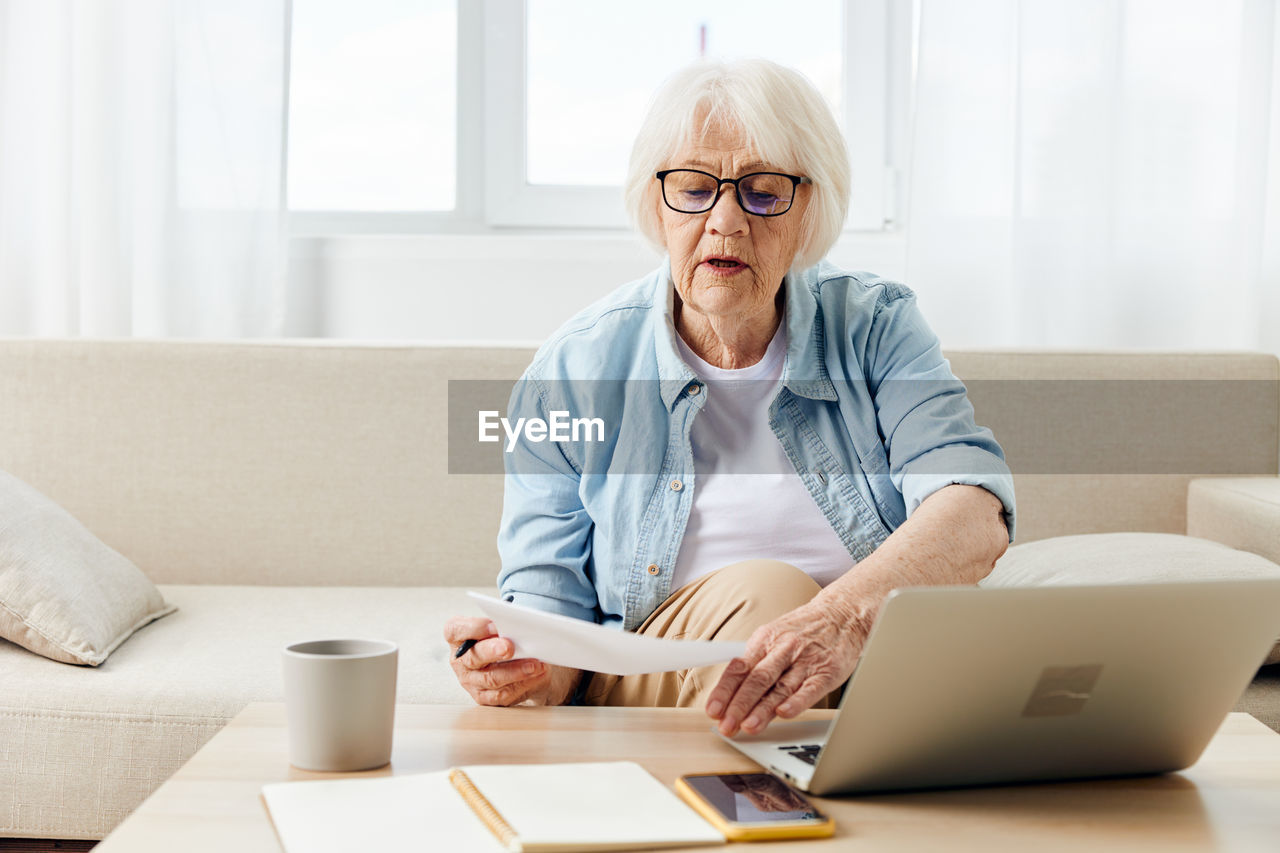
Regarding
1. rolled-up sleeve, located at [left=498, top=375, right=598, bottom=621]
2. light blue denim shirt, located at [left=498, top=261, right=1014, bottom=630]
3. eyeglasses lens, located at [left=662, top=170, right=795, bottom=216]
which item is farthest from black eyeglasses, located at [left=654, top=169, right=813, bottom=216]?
rolled-up sleeve, located at [left=498, top=375, right=598, bottom=621]

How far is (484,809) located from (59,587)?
1.05m

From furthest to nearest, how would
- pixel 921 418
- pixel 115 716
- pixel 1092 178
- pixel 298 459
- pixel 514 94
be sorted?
pixel 514 94, pixel 1092 178, pixel 298 459, pixel 115 716, pixel 921 418

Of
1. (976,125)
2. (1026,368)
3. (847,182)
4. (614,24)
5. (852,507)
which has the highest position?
(614,24)

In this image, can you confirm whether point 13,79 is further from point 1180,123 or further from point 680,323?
point 1180,123

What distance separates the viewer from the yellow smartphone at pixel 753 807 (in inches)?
26.1

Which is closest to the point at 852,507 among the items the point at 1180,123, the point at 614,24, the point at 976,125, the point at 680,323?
the point at 680,323

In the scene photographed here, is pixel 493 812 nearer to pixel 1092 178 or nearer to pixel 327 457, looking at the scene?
pixel 327 457

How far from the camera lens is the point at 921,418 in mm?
1230

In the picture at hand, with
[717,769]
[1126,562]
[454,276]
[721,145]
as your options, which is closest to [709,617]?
[717,769]

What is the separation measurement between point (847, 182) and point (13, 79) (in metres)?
1.81

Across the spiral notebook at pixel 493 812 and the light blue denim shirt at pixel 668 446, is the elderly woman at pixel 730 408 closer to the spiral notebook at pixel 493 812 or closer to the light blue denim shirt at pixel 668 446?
the light blue denim shirt at pixel 668 446

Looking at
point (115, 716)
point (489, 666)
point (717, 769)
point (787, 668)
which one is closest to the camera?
point (717, 769)

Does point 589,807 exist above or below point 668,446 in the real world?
below

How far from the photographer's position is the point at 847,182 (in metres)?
1.35
